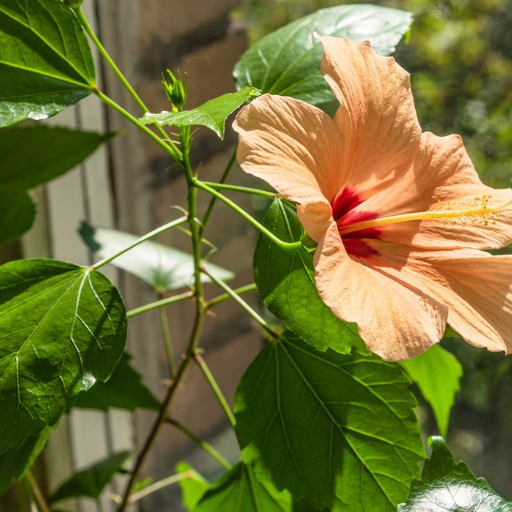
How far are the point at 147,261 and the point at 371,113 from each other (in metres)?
0.55

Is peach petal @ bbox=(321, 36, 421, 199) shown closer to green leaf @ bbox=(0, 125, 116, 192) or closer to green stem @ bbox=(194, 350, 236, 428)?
green stem @ bbox=(194, 350, 236, 428)

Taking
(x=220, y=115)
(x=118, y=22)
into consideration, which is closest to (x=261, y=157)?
(x=220, y=115)

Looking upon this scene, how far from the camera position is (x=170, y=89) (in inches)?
23.2

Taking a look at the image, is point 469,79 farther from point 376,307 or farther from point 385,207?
point 376,307

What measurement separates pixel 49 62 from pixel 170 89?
0.15 metres

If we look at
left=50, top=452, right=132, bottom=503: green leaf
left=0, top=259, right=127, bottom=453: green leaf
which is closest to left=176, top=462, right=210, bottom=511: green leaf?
left=50, top=452, right=132, bottom=503: green leaf

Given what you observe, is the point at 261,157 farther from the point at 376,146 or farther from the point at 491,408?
the point at 491,408

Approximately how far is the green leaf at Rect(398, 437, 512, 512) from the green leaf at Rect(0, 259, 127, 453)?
0.29 m

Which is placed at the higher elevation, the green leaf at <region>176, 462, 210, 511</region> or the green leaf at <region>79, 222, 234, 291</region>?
the green leaf at <region>79, 222, 234, 291</region>

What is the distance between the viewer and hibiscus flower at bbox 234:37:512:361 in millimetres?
463

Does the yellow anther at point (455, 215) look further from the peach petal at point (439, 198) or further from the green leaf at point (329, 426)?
the green leaf at point (329, 426)

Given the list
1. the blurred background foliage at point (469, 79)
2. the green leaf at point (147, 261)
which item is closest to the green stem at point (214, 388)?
the green leaf at point (147, 261)

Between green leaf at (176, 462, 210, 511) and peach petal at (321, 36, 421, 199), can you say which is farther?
green leaf at (176, 462, 210, 511)

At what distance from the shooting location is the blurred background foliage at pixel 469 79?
3.67ft
